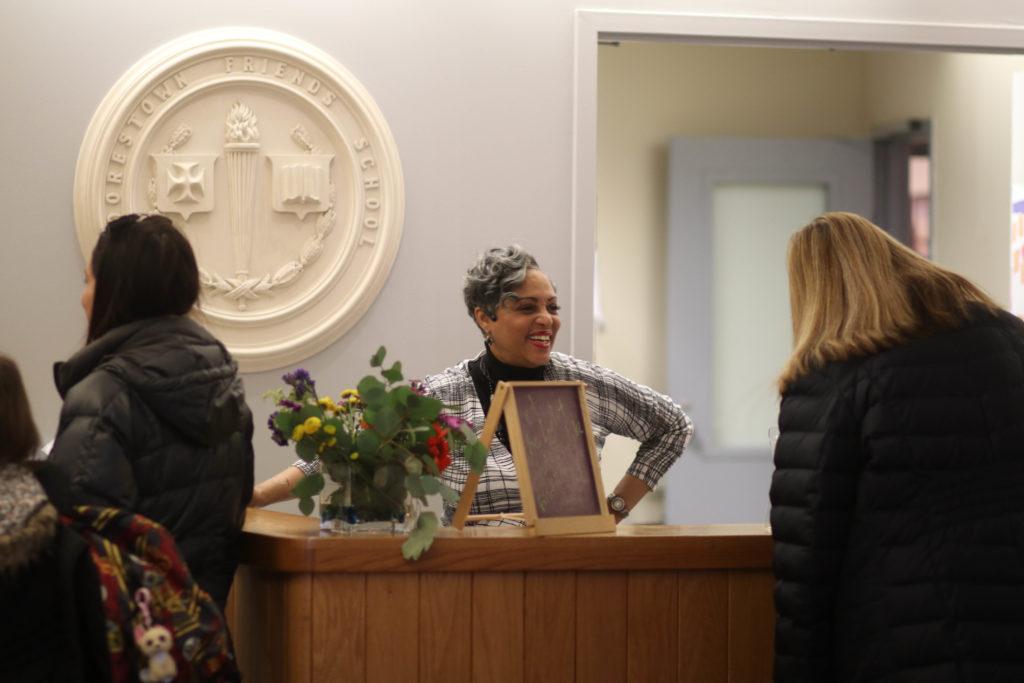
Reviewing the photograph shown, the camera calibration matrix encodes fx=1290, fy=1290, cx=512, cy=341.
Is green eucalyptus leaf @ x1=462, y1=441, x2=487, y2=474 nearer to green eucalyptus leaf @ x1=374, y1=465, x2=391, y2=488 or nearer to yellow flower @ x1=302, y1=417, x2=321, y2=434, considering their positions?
green eucalyptus leaf @ x1=374, y1=465, x2=391, y2=488

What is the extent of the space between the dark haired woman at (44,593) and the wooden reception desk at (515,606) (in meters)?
0.45

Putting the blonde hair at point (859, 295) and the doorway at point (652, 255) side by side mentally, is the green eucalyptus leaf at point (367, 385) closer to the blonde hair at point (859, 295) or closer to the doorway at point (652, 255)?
the blonde hair at point (859, 295)

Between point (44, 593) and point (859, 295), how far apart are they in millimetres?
1448

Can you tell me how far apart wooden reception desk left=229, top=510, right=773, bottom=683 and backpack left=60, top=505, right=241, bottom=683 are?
0.30 m

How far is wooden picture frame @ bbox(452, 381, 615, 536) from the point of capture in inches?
97.3

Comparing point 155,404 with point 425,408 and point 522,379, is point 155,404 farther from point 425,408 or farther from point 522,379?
point 522,379

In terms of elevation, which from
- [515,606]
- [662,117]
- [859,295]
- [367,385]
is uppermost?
[662,117]

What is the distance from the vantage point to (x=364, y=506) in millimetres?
2473

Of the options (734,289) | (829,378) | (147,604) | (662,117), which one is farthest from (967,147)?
(147,604)

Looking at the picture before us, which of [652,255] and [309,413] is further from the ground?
[652,255]

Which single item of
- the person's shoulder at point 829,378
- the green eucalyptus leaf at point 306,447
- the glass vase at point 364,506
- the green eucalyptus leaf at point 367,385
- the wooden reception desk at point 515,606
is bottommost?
the wooden reception desk at point 515,606

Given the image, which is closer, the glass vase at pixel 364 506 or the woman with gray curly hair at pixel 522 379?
the glass vase at pixel 364 506

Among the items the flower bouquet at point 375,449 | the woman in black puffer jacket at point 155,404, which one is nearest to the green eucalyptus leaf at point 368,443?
the flower bouquet at point 375,449

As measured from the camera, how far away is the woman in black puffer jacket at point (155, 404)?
209cm
